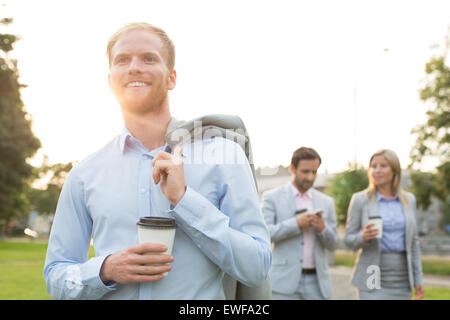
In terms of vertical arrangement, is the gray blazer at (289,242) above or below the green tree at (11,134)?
below

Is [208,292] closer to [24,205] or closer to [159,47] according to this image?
[159,47]

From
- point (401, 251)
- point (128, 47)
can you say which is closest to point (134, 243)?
point (128, 47)

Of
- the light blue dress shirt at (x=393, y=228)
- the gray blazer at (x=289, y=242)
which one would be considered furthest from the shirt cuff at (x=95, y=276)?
the light blue dress shirt at (x=393, y=228)

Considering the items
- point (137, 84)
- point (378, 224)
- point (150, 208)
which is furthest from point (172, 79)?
Result: point (378, 224)

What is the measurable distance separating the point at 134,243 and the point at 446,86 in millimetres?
22224

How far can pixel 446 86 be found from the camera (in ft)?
68.2

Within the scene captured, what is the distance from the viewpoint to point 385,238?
4293mm

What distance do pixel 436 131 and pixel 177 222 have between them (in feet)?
72.7

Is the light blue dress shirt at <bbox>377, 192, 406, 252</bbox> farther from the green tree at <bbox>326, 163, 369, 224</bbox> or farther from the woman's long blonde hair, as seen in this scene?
the green tree at <bbox>326, 163, 369, 224</bbox>

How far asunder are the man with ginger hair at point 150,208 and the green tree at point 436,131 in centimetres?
2095

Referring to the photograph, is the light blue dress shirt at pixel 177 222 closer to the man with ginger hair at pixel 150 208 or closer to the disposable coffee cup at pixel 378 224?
the man with ginger hair at pixel 150 208

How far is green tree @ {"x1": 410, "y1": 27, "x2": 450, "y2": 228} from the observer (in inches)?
817

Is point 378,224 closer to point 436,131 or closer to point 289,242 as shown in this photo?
point 289,242

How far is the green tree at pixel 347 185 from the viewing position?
19250 millimetres
